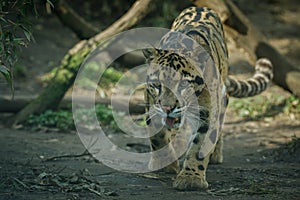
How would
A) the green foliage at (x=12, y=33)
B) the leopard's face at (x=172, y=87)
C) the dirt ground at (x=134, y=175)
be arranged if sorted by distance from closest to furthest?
the green foliage at (x=12, y=33) < the dirt ground at (x=134, y=175) < the leopard's face at (x=172, y=87)

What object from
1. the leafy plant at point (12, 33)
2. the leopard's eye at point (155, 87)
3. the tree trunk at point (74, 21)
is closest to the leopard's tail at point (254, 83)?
the leopard's eye at point (155, 87)

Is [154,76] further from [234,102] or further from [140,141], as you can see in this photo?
[234,102]

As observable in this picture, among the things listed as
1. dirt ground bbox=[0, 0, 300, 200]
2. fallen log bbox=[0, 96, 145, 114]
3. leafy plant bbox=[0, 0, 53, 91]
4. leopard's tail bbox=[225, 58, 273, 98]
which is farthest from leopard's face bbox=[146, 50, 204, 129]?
fallen log bbox=[0, 96, 145, 114]

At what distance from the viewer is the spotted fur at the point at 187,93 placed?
5227mm

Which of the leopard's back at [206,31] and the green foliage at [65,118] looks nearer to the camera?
the leopard's back at [206,31]

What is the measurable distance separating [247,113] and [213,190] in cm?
420

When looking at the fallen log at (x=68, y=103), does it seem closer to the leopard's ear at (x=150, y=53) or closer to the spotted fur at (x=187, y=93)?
the spotted fur at (x=187, y=93)

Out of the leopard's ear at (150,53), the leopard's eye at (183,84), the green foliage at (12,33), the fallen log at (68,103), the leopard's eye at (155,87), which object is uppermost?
the green foliage at (12,33)

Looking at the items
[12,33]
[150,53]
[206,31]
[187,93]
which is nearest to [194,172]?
[187,93]

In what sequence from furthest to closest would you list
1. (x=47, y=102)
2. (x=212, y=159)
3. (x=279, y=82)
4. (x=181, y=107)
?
(x=279, y=82) → (x=47, y=102) → (x=212, y=159) → (x=181, y=107)

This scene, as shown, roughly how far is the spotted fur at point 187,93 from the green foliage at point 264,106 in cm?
327

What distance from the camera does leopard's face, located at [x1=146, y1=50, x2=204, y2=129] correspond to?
17.0 feet

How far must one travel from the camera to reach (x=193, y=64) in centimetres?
537

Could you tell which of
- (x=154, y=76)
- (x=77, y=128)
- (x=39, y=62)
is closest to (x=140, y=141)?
(x=77, y=128)
